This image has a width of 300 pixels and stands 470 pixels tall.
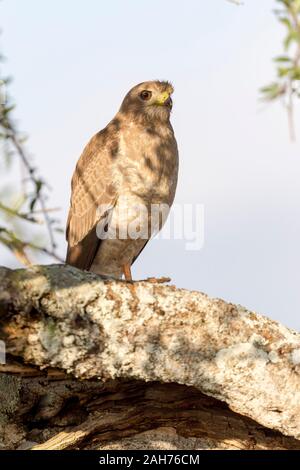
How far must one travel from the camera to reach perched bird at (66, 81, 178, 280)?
7.83 m

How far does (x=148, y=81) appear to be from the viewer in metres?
9.08

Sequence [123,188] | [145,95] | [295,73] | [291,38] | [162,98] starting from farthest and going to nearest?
[145,95] < [162,98] < [123,188] < [295,73] < [291,38]

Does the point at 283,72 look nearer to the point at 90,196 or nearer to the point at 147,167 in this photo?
the point at 147,167

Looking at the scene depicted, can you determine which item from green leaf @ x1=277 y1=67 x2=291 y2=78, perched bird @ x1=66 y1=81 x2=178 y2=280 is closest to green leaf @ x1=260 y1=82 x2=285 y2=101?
green leaf @ x1=277 y1=67 x2=291 y2=78

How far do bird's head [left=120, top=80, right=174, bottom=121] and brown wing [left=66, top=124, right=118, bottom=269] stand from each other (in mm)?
371

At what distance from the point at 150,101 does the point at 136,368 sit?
4278mm

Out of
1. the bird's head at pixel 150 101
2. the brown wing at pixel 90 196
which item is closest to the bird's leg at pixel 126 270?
the brown wing at pixel 90 196

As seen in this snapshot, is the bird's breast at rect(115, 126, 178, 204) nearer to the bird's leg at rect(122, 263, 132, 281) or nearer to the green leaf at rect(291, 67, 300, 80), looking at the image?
the bird's leg at rect(122, 263, 132, 281)

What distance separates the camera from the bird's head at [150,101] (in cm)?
880

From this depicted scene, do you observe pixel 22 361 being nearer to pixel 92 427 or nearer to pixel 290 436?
pixel 92 427

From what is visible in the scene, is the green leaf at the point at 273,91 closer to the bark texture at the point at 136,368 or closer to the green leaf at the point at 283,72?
the green leaf at the point at 283,72

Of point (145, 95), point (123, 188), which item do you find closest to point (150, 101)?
point (145, 95)

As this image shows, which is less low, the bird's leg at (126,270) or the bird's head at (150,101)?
the bird's head at (150,101)

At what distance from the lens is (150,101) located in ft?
29.1
